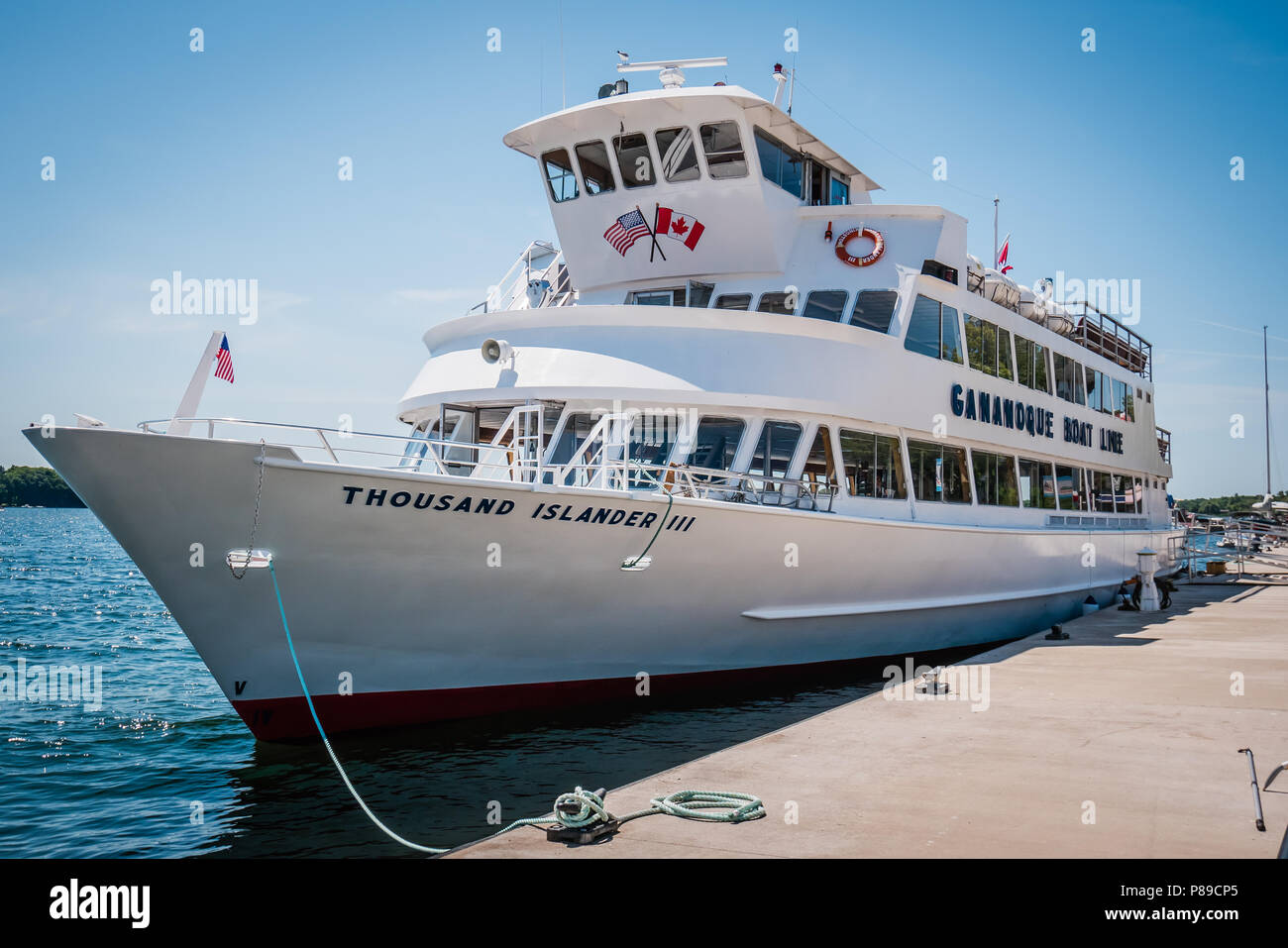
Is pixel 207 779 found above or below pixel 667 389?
below

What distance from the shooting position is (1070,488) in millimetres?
18094

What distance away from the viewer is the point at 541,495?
813 cm

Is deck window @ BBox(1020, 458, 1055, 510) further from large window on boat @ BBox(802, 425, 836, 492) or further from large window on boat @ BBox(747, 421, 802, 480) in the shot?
large window on boat @ BBox(747, 421, 802, 480)

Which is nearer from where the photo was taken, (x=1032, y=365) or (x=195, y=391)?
(x=195, y=391)

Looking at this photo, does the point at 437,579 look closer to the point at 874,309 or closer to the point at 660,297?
the point at 660,297

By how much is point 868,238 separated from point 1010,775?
330 inches

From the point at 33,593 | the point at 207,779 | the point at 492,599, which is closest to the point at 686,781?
the point at 492,599

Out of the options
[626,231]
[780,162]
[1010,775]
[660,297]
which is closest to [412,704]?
[1010,775]

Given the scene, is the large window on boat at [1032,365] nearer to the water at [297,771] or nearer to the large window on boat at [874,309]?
the large window on boat at [874,309]

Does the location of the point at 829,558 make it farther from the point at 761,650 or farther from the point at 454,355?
the point at 454,355

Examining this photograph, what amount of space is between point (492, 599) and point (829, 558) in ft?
13.6

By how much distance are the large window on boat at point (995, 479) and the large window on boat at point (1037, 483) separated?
1.39ft
